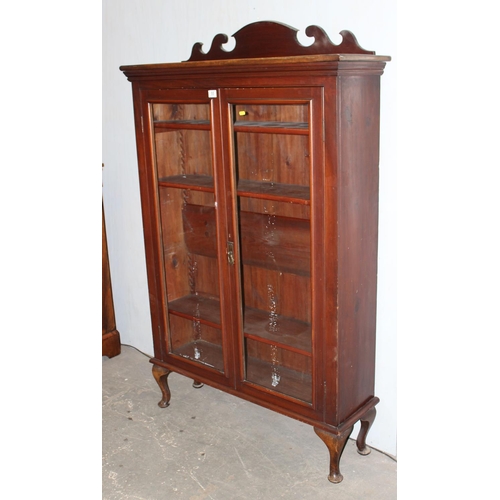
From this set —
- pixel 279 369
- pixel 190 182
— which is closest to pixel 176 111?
pixel 190 182

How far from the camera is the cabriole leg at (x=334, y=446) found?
2219 millimetres

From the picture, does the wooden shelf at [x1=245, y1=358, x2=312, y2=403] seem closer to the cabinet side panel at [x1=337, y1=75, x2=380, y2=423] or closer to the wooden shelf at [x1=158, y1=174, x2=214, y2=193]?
the cabinet side panel at [x1=337, y1=75, x2=380, y2=423]

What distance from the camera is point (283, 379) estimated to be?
247 cm

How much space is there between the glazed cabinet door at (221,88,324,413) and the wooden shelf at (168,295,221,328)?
0.21 m

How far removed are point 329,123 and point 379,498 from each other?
56.7 inches

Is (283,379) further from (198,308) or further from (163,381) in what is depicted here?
(163,381)

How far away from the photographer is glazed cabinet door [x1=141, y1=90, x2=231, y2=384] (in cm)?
253

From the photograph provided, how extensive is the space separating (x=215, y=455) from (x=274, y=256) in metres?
0.93

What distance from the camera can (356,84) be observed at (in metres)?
1.96

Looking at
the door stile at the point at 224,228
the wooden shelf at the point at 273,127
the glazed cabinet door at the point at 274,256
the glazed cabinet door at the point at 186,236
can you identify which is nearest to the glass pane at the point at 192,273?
the glazed cabinet door at the point at 186,236

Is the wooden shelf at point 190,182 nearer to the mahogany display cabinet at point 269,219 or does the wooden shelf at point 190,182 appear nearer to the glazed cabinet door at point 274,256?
the mahogany display cabinet at point 269,219

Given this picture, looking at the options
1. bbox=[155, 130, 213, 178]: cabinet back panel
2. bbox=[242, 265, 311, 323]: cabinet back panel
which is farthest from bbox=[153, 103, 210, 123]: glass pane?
bbox=[242, 265, 311, 323]: cabinet back panel
